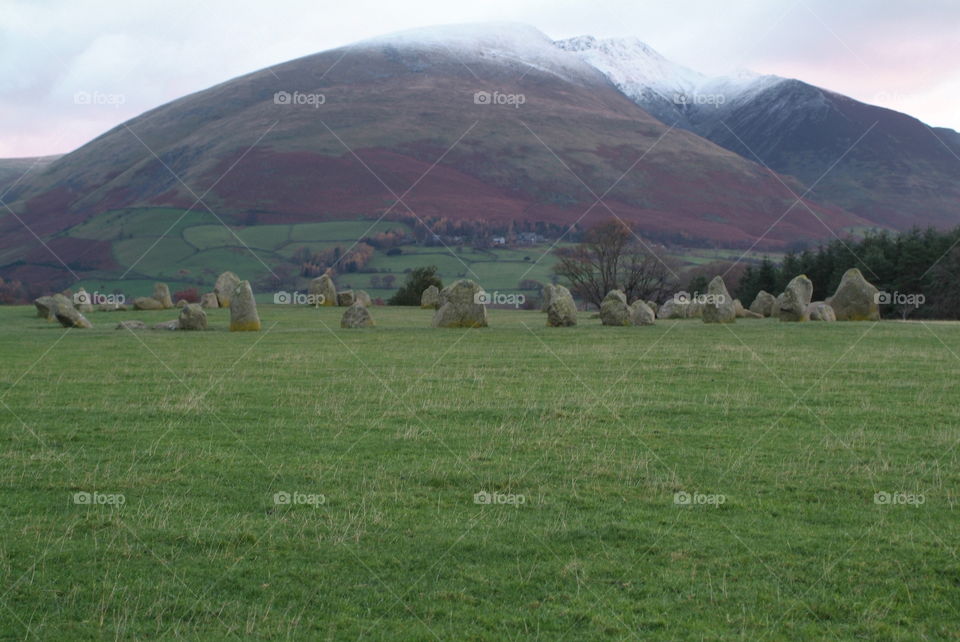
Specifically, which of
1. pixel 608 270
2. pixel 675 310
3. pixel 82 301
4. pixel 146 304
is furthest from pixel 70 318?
pixel 608 270

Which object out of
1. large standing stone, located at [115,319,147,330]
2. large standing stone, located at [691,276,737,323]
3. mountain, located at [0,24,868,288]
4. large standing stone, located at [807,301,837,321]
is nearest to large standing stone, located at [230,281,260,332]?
large standing stone, located at [115,319,147,330]

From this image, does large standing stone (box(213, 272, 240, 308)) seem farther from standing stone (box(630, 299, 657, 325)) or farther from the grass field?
the grass field

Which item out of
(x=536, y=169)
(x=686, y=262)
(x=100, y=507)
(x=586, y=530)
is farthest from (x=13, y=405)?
(x=536, y=169)

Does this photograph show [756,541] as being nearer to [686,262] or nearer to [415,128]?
[686,262]

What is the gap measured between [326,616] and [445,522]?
1.99m

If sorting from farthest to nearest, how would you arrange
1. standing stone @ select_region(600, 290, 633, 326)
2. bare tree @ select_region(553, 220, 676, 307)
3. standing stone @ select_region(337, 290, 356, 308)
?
bare tree @ select_region(553, 220, 676, 307) → standing stone @ select_region(337, 290, 356, 308) → standing stone @ select_region(600, 290, 633, 326)

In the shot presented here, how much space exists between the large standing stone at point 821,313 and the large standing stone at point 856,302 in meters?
0.48

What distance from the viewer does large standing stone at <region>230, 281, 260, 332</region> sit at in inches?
1264

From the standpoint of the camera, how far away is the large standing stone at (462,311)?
33219mm

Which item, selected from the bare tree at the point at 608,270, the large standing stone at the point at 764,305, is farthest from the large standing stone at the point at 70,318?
the bare tree at the point at 608,270

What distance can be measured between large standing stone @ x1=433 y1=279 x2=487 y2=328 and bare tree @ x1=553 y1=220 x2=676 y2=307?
32255 millimetres

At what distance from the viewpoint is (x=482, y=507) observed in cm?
851

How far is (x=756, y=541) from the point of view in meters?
7.53

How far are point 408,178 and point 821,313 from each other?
365 ft
